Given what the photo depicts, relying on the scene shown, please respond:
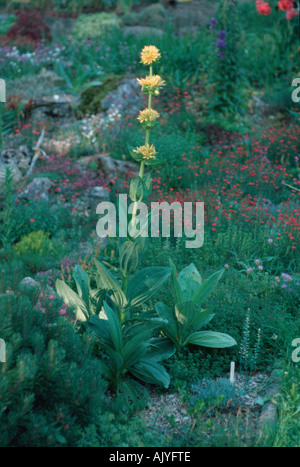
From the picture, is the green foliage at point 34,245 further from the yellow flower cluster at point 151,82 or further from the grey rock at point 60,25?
the grey rock at point 60,25

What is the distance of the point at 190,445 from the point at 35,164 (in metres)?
5.66

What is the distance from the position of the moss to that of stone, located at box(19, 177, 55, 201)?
8.27 feet

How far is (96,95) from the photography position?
9266 mm

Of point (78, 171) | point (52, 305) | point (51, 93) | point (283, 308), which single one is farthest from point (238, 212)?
point (51, 93)

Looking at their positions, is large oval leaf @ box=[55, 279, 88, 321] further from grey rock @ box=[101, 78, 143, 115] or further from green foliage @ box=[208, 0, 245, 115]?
green foliage @ box=[208, 0, 245, 115]

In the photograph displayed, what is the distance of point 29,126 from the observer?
8.64 metres

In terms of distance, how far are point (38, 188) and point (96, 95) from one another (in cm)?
300

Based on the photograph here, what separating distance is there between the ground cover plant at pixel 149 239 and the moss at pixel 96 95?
0.03 m

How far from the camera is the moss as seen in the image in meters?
9.14

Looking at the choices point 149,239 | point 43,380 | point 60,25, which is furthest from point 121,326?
point 60,25

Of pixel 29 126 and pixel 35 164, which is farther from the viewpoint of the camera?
pixel 29 126

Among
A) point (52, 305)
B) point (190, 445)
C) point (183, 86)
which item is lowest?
point (190, 445)

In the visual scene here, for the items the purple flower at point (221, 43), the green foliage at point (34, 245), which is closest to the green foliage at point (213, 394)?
the green foliage at point (34, 245)

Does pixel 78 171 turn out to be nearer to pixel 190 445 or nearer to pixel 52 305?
pixel 52 305
